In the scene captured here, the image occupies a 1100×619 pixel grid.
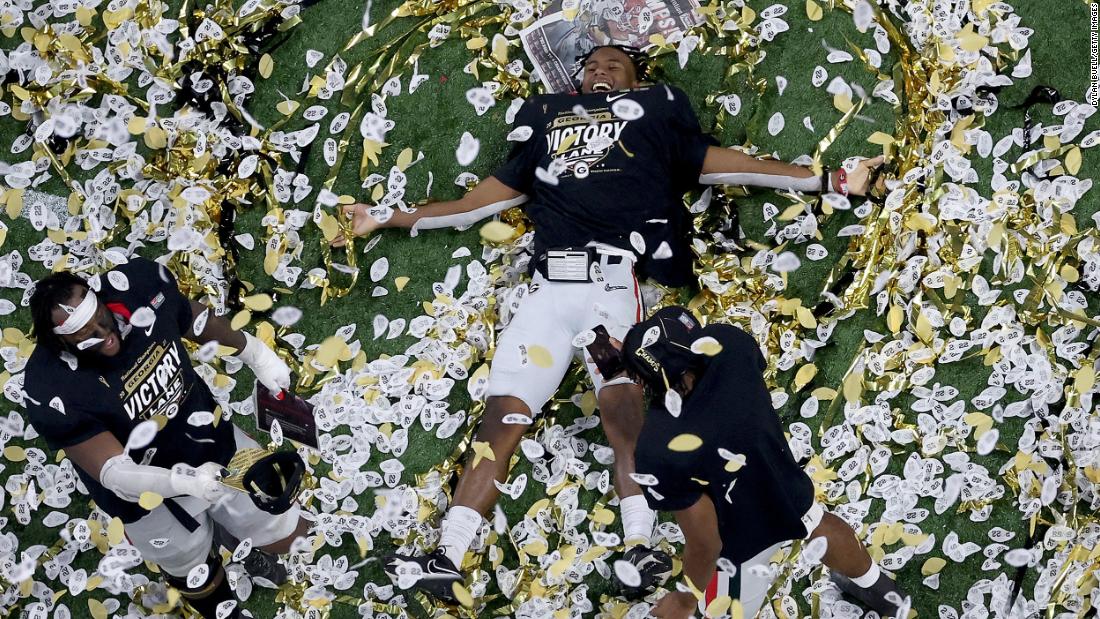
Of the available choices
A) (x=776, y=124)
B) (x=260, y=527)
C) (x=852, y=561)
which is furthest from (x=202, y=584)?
(x=776, y=124)

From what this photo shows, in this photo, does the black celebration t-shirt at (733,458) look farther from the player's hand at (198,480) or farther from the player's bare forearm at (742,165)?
the player's hand at (198,480)

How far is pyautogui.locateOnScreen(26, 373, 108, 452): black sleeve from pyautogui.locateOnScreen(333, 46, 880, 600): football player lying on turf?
4.96 ft

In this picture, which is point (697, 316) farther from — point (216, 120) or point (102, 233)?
point (102, 233)

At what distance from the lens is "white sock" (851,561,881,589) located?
4277mm

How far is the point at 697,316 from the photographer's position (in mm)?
4859

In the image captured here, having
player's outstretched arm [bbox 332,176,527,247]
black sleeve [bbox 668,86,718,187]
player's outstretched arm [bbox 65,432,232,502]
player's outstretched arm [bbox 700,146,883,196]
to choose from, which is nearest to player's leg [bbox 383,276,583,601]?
player's outstretched arm [bbox 332,176,527,247]

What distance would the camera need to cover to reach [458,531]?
4.40 meters

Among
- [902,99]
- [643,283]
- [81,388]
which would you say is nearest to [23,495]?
[81,388]

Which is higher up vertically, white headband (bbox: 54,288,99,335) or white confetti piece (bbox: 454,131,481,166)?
white headband (bbox: 54,288,99,335)

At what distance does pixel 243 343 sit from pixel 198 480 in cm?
73

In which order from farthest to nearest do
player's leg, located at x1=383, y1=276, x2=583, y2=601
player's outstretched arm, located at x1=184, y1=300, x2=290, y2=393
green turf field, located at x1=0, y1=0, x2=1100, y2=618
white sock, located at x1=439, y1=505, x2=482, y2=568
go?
green turf field, located at x1=0, y1=0, x2=1100, y2=618, player's leg, located at x1=383, y1=276, x2=583, y2=601, white sock, located at x1=439, y1=505, x2=482, y2=568, player's outstretched arm, located at x1=184, y1=300, x2=290, y2=393

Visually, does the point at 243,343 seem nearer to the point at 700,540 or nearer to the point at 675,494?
the point at 675,494

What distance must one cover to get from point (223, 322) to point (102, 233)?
3.38 ft

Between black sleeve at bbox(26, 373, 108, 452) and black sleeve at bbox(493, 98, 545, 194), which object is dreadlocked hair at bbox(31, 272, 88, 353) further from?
black sleeve at bbox(493, 98, 545, 194)
